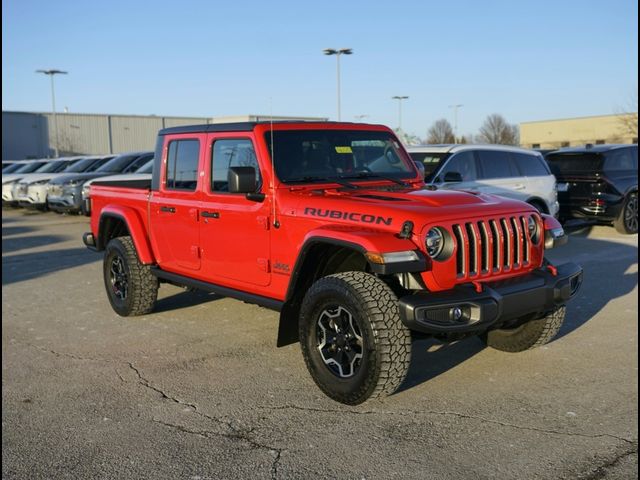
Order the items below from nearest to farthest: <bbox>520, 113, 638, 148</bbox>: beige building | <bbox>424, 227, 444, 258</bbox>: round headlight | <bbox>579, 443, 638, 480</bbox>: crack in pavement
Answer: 1. <bbox>579, 443, 638, 480</bbox>: crack in pavement
2. <bbox>424, 227, 444, 258</bbox>: round headlight
3. <bbox>520, 113, 638, 148</bbox>: beige building

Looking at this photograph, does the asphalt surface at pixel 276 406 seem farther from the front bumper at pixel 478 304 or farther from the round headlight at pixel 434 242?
the round headlight at pixel 434 242

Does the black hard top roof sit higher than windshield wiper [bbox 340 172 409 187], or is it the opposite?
the black hard top roof

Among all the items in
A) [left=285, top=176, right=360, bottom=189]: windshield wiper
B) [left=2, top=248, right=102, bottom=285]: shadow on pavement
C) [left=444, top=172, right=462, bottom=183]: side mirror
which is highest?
[left=285, top=176, right=360, bottom=189]: windshield wiper

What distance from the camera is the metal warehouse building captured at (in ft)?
179

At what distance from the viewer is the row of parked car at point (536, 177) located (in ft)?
32.9

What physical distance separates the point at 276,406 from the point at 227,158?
2258 millimetres

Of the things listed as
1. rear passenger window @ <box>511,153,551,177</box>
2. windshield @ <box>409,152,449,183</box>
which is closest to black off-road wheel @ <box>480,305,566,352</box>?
windshield @ <box>409,152,449,183</box>

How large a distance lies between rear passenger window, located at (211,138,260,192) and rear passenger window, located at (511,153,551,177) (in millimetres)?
6578

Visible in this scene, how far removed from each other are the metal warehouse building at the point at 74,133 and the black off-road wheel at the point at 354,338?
5361cm

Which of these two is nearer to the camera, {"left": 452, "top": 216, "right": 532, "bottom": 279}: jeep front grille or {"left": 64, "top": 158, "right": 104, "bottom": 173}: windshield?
{"left": 452, "top": 216, "right": 532, "bottom": 279}: jeep front grille

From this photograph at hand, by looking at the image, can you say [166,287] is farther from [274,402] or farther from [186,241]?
[274,402]

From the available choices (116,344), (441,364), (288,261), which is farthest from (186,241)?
(441,364)

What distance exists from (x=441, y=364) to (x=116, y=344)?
282 centimetres

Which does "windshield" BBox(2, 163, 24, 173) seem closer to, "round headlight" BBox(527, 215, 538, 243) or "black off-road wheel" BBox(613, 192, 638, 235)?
"black off-road wheel" BBox(613, 192, 638, 235)
